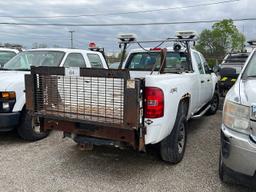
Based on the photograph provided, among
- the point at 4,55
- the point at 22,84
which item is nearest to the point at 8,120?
Result: the point at 22,84

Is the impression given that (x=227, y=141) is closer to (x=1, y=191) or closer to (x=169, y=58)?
(x=1, y=191)

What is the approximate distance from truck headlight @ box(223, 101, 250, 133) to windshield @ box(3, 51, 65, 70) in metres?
4.05

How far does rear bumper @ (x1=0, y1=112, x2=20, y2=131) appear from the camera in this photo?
5.01 meters

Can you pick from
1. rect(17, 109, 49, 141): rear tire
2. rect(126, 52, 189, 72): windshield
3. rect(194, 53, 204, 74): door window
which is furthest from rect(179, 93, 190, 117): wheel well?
rect(17, 109, 49, 141): rear tire

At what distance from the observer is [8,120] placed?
505 centimetres

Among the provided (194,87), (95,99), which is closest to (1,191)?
(95,99)

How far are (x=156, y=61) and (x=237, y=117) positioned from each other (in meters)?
3.27

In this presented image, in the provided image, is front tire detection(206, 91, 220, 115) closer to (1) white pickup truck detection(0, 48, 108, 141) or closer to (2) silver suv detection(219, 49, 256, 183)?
(1) white pickup truck detection(0, 48, 108, 141)

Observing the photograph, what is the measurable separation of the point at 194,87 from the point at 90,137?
240cm

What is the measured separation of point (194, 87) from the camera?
17.9 ft

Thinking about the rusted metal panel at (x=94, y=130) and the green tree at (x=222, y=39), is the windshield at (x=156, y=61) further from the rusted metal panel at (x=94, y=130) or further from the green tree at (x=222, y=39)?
the green tree at (x=222, y=39)

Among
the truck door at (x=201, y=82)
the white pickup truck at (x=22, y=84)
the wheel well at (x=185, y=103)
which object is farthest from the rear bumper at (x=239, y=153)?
the truck door at (x=201, y=82)

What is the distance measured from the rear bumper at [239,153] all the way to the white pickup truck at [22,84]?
2711 mm

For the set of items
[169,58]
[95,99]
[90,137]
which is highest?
[169,58]
